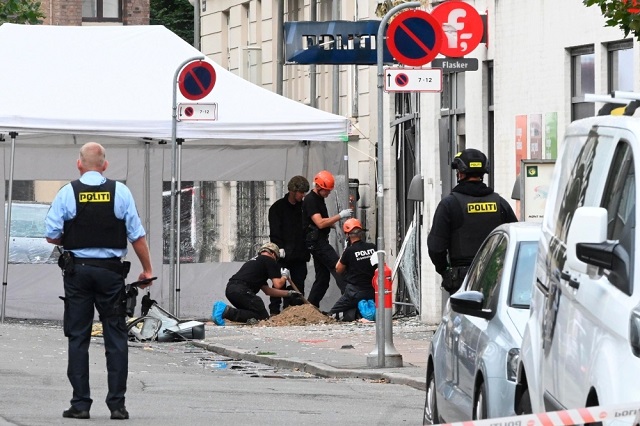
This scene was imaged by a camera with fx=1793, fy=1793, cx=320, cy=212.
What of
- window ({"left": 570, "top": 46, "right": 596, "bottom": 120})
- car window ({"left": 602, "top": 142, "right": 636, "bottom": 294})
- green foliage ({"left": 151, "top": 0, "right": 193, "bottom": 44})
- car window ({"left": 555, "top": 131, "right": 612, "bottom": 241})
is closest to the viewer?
car window ({"left": 602, "top": 142, "right": 636, "bottom": 294})

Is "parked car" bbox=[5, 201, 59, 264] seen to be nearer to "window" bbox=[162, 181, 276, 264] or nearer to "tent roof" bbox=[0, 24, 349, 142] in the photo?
"tent roof" bbox=[0, 24, 349, 142]

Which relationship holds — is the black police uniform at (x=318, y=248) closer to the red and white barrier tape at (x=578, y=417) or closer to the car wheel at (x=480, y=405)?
the car wheel at (x=480, y=405)

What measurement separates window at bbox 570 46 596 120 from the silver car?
879 cm

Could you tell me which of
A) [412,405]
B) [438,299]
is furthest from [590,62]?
[412,405]

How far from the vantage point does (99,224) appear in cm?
1154

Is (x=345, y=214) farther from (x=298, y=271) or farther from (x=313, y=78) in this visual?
(x=313, y=78)

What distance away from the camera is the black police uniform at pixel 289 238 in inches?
971

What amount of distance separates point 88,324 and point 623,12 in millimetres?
3954

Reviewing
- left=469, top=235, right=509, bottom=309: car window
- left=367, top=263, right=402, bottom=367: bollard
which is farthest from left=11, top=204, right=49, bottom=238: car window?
left=469, top=235, right=509, bottom=309: car window

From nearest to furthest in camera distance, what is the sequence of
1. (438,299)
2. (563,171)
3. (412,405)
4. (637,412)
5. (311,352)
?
(637,412) → (563,171) → (412,405) → (311,352) → (438,299)

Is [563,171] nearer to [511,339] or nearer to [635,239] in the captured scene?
[511,339]

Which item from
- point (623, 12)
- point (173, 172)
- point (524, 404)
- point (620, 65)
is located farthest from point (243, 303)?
point (524, 404)

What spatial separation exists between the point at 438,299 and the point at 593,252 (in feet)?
58.0

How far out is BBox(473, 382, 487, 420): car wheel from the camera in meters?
8.51
